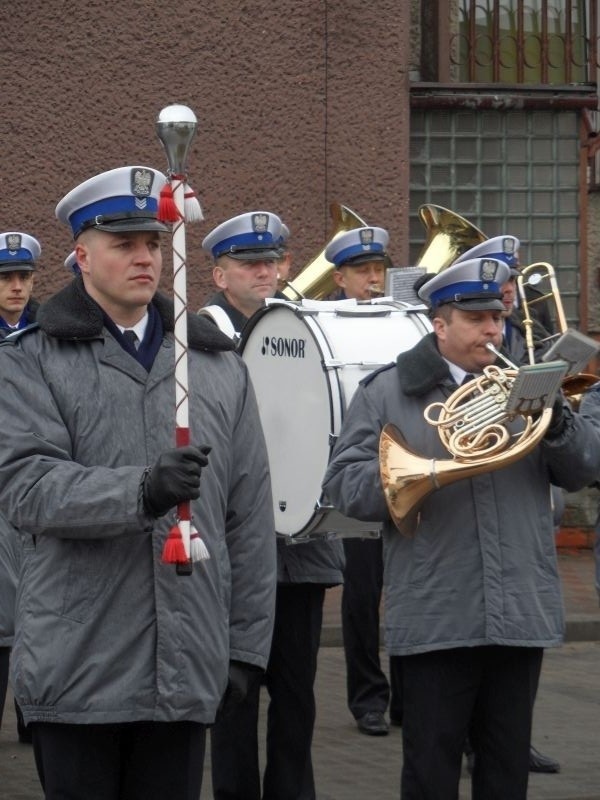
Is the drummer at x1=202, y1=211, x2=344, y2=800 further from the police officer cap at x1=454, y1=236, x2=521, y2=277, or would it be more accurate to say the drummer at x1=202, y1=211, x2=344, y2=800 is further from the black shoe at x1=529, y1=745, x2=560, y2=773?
the black shoe at x1=529, y1=745, x2=560, y2=773

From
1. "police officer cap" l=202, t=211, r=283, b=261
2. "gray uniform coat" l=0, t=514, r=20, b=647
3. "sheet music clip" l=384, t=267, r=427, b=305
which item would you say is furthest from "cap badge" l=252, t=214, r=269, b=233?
"gray uniform coat" l=0, t=514, r=20, b=647

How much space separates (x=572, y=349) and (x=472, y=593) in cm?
72

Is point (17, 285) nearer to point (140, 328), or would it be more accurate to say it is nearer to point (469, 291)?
point (469, 291)

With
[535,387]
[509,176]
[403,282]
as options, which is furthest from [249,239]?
[509,176]

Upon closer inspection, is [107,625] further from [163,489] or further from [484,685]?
[484,685]

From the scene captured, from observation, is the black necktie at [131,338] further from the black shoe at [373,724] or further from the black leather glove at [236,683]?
the black shoe at [373,724]

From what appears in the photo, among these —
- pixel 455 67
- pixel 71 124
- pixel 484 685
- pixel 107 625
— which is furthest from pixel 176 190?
pixel 455 67

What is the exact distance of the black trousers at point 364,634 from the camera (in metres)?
8.12

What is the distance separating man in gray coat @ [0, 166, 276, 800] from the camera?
406cm

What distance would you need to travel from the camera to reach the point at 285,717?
622 cm

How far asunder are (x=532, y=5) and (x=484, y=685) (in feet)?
29.4

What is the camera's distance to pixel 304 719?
6.22 meters

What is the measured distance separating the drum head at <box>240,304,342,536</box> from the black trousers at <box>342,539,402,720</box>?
179 centimetres

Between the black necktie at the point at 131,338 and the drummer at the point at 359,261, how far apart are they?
4.32 metres
